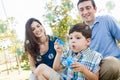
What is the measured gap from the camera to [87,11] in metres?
1.94

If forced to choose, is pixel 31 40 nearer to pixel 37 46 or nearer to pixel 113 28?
pixel 37 46

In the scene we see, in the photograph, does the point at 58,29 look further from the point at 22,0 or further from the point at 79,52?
the point at 79,52

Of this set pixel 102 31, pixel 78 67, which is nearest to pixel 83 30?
pixel 78 67

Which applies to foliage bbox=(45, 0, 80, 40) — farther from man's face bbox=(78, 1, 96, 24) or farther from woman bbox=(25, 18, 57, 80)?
man's face bbox=(78, 1, 96, 24)

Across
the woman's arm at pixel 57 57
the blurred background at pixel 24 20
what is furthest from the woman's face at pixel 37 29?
the blurred background at pixel 24 20

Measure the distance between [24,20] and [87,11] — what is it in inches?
189

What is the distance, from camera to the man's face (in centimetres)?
193

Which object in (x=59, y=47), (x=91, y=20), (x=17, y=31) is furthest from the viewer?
(x=17, y=31)

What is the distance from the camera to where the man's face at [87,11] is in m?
1.93

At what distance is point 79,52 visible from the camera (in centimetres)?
155

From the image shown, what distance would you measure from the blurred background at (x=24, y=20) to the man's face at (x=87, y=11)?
1.45 metres

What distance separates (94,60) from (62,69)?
0.49 meters

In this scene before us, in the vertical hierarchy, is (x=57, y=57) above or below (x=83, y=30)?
below

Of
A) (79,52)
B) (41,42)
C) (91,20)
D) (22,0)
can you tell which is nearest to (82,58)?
(79,52)
